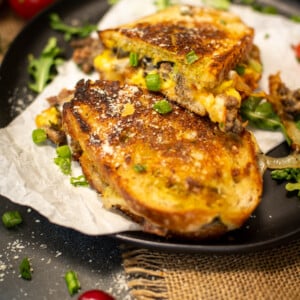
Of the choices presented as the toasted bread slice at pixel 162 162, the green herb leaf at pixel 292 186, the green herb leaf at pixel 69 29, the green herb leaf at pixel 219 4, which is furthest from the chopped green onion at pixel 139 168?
the green herb leaf at pixel 219 4

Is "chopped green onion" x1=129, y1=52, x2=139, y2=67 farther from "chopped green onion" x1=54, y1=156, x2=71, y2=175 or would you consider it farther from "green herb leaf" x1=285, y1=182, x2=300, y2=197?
"green herb leaf" x1=285, y1=182, x2=300, y2=197

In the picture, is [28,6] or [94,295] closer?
[94,295]

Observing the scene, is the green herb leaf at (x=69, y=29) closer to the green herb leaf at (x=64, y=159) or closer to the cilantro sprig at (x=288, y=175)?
the green herb leaf at (x=64, y=159)

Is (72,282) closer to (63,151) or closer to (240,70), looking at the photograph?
(63,151)

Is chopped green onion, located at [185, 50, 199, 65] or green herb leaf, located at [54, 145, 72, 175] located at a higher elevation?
chopped green onion, located at [185, 50, 199, 65]

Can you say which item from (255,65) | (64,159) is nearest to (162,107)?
(64,159)

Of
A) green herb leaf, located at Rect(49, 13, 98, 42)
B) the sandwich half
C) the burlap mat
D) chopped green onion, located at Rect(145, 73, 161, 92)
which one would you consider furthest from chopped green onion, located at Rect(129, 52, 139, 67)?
the burlap mat

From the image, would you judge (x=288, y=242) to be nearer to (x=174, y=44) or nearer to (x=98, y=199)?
(x=98, y=199)
